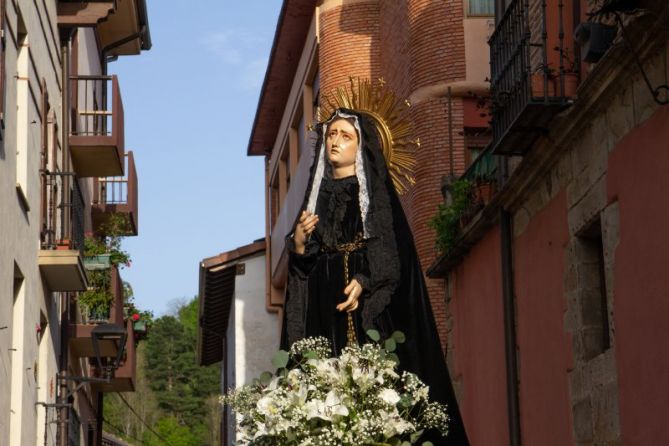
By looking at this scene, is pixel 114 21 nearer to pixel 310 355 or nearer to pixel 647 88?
pixel 647 88

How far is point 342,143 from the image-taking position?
1065 centimetres

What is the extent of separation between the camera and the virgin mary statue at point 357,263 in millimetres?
10039

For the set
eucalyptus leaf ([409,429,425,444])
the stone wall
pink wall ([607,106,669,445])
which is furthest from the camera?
the stone wall

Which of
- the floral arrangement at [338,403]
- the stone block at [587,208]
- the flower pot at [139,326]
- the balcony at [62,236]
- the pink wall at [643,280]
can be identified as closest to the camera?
the floral arrangement at [338,403]

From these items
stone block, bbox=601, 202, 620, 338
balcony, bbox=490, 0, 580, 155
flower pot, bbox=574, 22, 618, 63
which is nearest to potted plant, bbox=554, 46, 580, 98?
balcony, bbox=490, 0, 580, 155

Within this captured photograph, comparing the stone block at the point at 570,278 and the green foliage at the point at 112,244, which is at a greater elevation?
the green foliage at the point at 112,244

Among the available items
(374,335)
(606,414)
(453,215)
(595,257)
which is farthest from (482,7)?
(374,335)

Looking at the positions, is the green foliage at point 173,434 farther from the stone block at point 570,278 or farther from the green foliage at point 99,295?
the stone block at point 570,278

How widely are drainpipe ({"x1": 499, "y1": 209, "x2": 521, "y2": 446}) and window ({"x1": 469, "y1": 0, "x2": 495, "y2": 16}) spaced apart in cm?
614

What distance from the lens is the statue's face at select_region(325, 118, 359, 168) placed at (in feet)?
34.9

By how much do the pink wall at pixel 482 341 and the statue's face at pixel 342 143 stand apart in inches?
187

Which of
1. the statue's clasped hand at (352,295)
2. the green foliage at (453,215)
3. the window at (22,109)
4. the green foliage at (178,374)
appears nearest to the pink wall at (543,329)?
the green foliage at (453,215)

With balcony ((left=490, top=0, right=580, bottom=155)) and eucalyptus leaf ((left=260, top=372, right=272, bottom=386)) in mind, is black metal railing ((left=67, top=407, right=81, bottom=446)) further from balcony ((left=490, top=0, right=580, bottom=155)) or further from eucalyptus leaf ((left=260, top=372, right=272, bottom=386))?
eucalyptus leaf ((left=260, top=372, right=272, bottom=386))

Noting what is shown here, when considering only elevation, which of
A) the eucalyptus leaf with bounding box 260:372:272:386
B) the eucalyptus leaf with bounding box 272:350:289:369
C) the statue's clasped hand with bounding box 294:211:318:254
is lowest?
the eucalyptus leaf with bounding box 260:372:272:386
